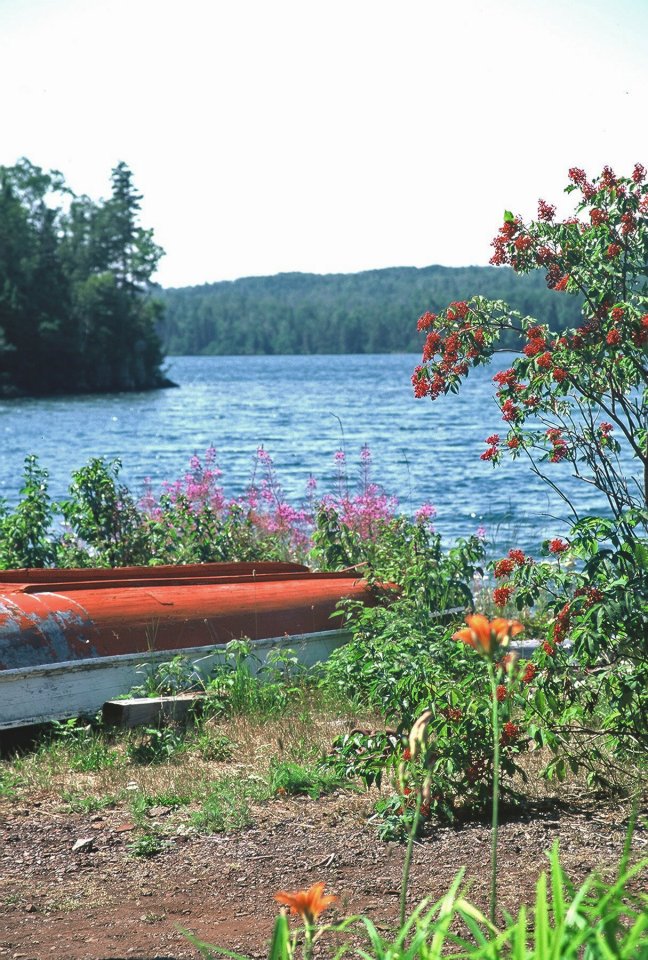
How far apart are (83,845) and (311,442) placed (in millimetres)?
27977

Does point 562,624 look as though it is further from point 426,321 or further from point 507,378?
point 426,321

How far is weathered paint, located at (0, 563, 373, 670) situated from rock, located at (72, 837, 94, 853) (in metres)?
1.45

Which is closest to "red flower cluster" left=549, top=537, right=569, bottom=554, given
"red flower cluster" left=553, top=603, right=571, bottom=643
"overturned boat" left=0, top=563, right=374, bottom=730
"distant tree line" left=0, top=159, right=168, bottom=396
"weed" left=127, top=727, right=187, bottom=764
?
"red flower cluster" left=553, top=603, right=571, bottom=643

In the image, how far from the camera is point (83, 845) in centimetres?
408

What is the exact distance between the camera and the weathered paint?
5.57 metres

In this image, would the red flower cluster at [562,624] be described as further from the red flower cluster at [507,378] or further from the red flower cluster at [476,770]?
the red flower cluster at [507,378]

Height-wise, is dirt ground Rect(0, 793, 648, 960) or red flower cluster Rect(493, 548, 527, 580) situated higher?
red flower cluster Rect(493, 548, 527, 580)

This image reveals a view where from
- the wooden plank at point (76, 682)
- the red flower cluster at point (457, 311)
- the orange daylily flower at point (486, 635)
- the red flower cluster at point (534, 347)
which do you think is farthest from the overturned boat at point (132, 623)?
→ the orange daylily flower at point (486, 635)

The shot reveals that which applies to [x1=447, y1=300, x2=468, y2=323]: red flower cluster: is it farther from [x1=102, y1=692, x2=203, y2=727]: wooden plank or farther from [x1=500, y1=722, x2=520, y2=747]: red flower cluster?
[x1=102, y1=692, x2=203, y2=727]: wooden plank

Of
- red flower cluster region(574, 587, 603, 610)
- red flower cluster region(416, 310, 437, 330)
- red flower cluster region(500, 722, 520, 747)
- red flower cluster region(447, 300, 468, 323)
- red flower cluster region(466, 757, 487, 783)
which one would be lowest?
red flower cluster region(466, 757, 487, 783)

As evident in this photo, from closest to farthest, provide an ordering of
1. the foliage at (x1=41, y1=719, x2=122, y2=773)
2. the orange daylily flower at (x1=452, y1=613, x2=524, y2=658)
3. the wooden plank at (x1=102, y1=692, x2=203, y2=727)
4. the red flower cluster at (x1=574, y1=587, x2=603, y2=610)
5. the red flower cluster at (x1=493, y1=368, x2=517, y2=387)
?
the orange daylily flower at (x1=452, y1=613, x2=524, y2=658) → the red flower cluster at (x1=574, y1=587, x2=603, y2=610) → the red flower cluster at (x1=493, y1=368, x2=517, y2=387) → the foliage at (x1=41, y1=719, x2=122, y2=773) → the wooden plank at (x1=102, y1=692, x2=203, y2=727)

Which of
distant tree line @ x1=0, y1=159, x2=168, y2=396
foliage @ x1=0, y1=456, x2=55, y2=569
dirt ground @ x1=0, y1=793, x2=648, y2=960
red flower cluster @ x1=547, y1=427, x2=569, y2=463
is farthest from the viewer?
distant tree line @ x1=0, y1=159, x2=168, y2=396

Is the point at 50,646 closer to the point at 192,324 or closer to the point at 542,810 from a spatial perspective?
the point at 542,810

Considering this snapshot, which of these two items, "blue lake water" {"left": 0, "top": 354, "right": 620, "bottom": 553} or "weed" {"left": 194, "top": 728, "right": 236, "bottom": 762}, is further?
"blue lake water" {"left": 0, "top": 354, "right": 620, "bottom": 553}
